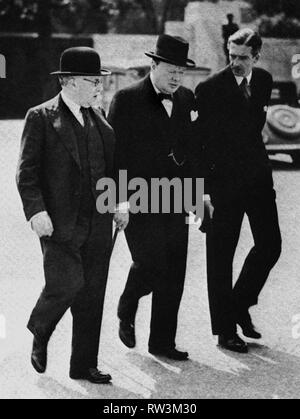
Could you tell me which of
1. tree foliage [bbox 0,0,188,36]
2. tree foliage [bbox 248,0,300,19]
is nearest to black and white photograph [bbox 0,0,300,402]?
tree foliage [bbox 248,0,300,19]

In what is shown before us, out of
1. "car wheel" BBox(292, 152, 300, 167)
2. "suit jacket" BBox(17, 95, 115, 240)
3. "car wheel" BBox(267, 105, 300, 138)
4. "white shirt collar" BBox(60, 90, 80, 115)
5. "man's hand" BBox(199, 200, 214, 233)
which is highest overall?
"white shirt collar" BBox(60, 90, 80, 115)

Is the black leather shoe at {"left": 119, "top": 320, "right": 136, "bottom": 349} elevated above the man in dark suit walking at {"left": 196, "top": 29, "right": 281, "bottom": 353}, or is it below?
below

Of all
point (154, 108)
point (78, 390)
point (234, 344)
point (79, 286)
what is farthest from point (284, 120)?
point (78, 390)

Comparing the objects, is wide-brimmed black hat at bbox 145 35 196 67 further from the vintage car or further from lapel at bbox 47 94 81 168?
the vintage car

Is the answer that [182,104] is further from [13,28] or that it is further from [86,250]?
[13,28]

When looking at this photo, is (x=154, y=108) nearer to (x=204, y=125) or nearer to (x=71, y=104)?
(x=204, y=125)

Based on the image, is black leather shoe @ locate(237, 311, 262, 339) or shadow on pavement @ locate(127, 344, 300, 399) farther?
black leather shoe @ locate(237, 311, 262, 339)

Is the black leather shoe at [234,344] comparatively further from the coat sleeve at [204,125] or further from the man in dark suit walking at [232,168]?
the coat sleeve at [204,125]

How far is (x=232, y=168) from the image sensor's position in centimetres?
429

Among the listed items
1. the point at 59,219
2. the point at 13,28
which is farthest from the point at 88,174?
the point at 13,28

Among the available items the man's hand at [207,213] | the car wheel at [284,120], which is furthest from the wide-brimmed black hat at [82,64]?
the car wheel at [284,120]

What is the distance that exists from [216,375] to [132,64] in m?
13.7

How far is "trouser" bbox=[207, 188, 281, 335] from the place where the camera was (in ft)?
14.3

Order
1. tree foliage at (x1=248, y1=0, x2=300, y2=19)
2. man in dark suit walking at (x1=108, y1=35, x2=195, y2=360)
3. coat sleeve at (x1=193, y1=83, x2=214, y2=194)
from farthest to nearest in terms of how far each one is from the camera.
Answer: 1. tree foliage at (x1=248, y1=0, x2=300, y2=19)
2. coat sleeve at (x1=193, y1=83, x2=214, y2=194)
3. man in dark suit walking at (x1=108, y1=35, x2=195, y2=360)
